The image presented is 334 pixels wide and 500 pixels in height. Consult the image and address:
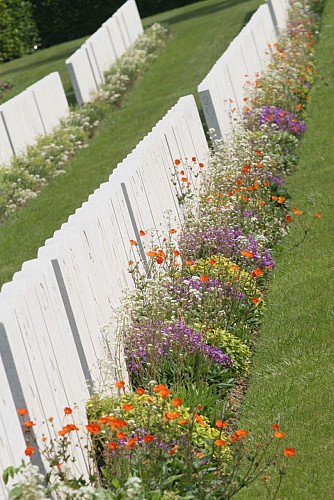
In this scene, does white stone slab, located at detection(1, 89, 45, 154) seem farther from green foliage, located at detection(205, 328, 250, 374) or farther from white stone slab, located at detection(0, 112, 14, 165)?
green foliage, located at detection(205, 328, 250, 374)

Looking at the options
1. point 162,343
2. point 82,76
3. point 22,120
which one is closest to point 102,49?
point 82,76

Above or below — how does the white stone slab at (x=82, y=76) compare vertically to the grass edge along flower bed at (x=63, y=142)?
above

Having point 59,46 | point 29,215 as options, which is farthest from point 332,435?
point 59,46

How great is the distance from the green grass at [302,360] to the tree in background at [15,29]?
15876mm

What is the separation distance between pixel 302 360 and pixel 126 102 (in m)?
10.1

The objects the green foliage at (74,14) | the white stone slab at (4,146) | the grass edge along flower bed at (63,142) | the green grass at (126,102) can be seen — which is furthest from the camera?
the green foliage at (74,14)

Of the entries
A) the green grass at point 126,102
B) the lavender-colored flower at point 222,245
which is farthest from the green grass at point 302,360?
the green grass at point 126,102

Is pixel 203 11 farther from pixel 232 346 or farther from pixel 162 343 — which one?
pixel 162 343

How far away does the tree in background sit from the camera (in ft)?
80.7

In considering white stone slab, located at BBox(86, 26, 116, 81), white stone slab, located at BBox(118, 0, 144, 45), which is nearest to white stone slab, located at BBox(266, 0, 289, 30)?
white stone slab, located at BBox(86, 26, 116, 81)

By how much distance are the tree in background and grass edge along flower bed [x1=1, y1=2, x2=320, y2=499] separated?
15.2 m

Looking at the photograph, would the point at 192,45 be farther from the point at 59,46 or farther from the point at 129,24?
the point at 59,46

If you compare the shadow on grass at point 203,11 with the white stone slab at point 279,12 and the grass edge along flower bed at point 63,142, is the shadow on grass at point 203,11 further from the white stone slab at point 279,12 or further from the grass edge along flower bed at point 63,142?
the white stone slab at point 279,12

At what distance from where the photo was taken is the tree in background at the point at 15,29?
24.6 meters
